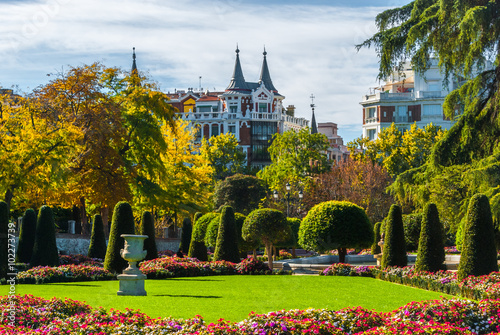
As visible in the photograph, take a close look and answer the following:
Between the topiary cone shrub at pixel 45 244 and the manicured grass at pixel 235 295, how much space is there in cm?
316

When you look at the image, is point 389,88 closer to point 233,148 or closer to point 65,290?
point 233,148

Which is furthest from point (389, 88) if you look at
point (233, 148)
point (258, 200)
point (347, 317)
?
point (347, 317)

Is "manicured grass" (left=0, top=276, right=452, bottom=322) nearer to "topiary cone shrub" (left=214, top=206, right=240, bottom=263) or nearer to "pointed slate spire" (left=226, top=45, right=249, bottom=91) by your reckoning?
"topiary cone shrub" (left=214, top=206, right=240, bottom=263)

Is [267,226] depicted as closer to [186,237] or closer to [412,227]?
[186,237]

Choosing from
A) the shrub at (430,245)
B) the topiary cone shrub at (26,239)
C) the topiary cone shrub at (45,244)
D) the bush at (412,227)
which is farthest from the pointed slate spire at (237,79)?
the shrub at (430,245)

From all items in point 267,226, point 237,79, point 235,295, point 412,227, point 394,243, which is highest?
point 237,79

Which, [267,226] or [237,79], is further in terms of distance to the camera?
[237,79]

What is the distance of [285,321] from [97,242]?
2050 centimetres

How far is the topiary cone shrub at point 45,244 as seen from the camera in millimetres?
23844

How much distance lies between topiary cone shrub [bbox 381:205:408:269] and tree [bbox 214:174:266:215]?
31763 mm

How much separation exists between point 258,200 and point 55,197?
23708mm

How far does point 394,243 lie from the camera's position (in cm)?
2525

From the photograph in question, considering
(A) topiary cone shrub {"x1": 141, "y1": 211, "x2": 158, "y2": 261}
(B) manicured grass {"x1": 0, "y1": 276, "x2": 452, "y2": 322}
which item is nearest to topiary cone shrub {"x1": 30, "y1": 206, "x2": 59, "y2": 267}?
(B) manicured grass {"x1": 0, "y1": 276, "x2": 452, "y2": 322}

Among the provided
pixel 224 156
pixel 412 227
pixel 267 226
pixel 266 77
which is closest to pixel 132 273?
pixel 267 226
